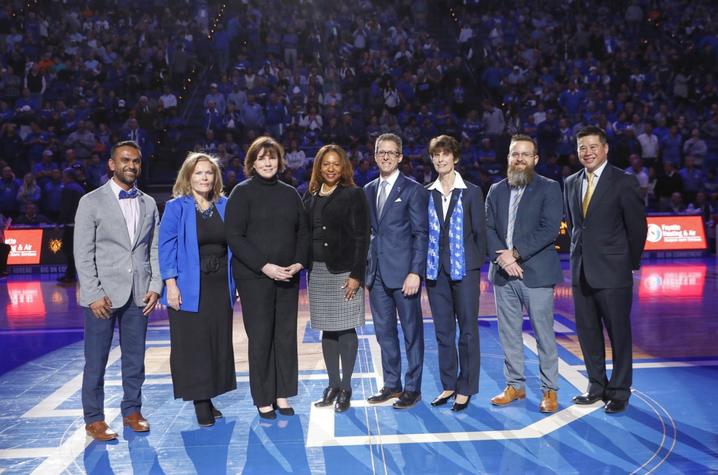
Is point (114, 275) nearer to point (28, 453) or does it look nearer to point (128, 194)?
point (128, 194)

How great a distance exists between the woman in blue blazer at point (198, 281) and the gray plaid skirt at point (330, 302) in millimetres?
563

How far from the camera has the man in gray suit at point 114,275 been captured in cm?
402

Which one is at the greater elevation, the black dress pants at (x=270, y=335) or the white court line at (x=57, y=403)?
the black dress pants at (x=270, y=335)

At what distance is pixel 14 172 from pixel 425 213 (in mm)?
11811

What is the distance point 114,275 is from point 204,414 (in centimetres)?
107

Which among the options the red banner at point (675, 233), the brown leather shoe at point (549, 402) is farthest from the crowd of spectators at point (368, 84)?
the brown leather shoe at point (549, 402)

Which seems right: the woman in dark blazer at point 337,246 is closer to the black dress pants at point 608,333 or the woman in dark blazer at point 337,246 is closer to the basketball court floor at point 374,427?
the basketball court floor at point 374,427

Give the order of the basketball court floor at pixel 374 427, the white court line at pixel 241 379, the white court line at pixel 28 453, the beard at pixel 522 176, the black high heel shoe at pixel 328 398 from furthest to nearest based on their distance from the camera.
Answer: the white court line at pixel 241 379
the black high heel shoe at pixel 328 398
the beard at pixel 522 176
the white court line at pixel 28 453
the basketball court floor at pixel 374 427

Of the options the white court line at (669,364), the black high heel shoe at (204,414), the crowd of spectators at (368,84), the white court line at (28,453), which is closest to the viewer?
the white court line at (28,453)

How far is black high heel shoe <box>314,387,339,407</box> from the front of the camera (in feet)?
15.3

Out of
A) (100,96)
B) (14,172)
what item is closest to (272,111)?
(100,96)

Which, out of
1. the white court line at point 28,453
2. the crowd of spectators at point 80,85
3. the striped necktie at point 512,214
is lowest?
the white court line at point 28,453

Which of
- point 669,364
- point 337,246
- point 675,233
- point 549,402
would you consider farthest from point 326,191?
point 675,233

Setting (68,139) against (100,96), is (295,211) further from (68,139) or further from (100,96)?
(100,96)
